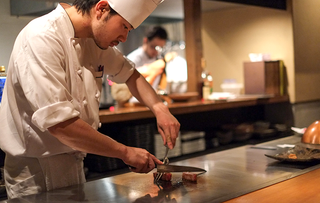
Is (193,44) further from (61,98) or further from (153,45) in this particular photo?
(61,98)

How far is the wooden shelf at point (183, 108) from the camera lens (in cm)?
245

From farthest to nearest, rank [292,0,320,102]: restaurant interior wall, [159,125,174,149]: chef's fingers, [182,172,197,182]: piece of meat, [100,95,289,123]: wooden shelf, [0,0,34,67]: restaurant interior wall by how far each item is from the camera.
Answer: [292,0,320,102]: restaurant interior wall < [100,95,289,123]: wooden shelf < [0,0,34,67]: restaurant interior wall < [159,125,174,149]: chef's fingers < [182,172,197,182]: piece of meat

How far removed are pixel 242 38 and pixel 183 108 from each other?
184 cm

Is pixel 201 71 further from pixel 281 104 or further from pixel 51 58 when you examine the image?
pixel 51 58

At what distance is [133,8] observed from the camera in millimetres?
1428

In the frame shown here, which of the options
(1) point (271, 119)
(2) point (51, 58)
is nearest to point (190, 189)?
(2) point (51, 58)

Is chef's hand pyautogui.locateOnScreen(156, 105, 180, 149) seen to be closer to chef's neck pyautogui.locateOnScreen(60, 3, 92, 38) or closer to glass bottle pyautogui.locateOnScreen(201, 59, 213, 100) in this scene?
chef's neck pyautogui.locateOnScreen(60, 3, 92, 38)

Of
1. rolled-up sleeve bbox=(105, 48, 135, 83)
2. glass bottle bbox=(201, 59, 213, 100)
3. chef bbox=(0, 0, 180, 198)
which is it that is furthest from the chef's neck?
glass bottle bbox=(201, 59, 213, 100)

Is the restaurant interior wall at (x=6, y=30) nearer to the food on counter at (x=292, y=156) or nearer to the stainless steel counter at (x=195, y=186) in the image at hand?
the stainless steel counter at (x=195, y=186)

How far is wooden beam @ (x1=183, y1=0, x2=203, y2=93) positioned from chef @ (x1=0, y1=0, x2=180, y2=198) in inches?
83.7

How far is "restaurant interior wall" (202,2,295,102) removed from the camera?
4.08 meters

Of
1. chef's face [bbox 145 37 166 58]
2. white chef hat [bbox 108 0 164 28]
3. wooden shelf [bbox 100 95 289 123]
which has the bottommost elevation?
wooden shelf [bbox 100 95 289 123]

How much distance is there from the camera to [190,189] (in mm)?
1330

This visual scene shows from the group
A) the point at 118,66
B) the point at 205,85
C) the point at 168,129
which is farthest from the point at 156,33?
the point at 168,129
